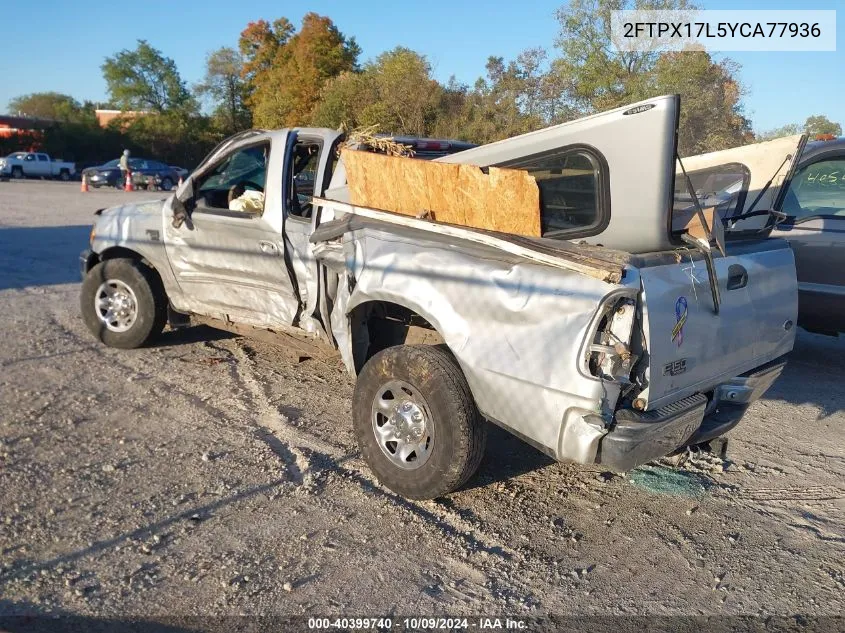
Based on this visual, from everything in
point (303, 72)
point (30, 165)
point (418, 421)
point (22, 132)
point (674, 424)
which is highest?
point (303, 72)

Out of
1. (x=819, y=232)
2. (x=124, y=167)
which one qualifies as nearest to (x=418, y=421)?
(x=819, y=232)

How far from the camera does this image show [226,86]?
63188 mm

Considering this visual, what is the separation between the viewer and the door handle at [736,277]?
4.06 metres

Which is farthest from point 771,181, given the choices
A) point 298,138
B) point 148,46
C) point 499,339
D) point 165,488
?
point 148,46

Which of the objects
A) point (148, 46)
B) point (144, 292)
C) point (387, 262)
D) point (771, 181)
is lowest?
point (144, 292)

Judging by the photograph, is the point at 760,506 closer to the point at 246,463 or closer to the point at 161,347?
the point at 246,463

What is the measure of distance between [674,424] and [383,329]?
2.00 meters

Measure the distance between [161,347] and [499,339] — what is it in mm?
4392

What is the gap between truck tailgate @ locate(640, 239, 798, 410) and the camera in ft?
11.6

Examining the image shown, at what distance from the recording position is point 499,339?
3.69m

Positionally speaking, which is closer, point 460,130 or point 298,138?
point 298,138

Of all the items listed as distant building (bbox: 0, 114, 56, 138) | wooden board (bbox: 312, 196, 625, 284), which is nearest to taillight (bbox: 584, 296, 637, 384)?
wooden board (bbox: 312, 196, 625, 284)

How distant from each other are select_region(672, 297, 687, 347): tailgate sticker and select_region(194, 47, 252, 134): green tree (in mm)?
60097

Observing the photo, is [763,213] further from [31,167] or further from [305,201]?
[31,167]
